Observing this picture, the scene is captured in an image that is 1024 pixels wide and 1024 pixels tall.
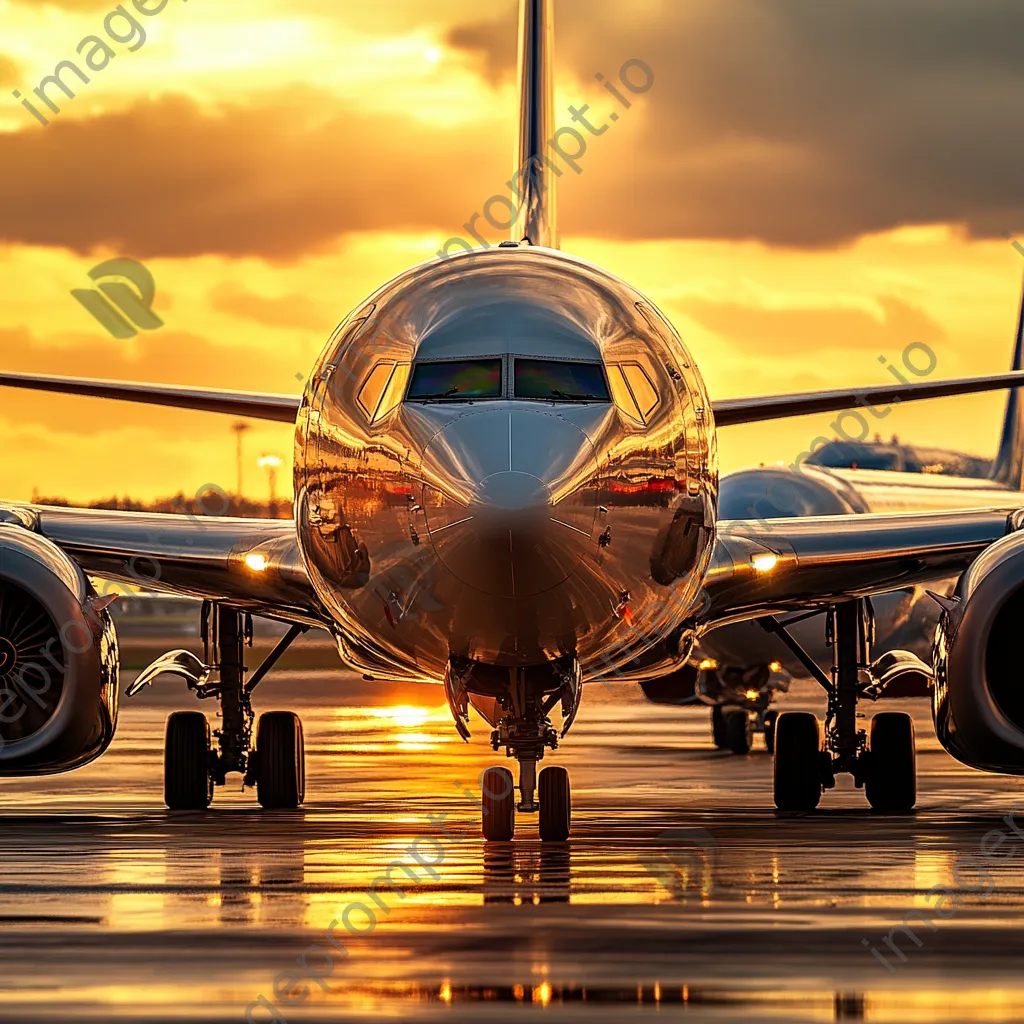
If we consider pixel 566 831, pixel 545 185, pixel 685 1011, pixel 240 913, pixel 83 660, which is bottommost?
pixel 685 1011

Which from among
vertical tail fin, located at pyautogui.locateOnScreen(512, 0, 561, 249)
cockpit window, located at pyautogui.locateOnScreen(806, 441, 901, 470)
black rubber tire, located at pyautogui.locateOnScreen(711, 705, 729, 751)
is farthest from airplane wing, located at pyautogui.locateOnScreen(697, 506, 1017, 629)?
cockpit window, located at pyautogui.locateOnScreen(806, 441, 901, 470)

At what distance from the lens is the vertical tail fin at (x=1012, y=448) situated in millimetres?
50719

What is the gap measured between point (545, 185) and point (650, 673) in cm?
618

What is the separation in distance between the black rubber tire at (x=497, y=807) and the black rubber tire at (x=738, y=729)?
1592cm

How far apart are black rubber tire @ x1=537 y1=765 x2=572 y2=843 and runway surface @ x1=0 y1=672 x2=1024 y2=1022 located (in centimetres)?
25

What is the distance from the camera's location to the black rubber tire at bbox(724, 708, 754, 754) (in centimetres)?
3119

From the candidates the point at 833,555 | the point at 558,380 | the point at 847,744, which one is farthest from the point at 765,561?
the point at 558,380

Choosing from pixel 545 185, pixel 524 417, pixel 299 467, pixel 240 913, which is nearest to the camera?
pixel 240 913

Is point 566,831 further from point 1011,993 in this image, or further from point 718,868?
point 1011,993

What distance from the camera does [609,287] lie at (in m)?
15.9

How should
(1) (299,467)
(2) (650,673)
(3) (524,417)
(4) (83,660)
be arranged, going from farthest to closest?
1. (2) (650,673)
2. (4) (83,660)
3. (1) (299,467)
4. (3) (524,417)

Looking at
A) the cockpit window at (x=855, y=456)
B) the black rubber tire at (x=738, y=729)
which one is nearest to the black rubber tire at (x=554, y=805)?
the black rubber tire at (x=738, y=729)

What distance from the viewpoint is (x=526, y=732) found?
1531 cm

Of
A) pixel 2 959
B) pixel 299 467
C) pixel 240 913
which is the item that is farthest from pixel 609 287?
pixel 2 959
